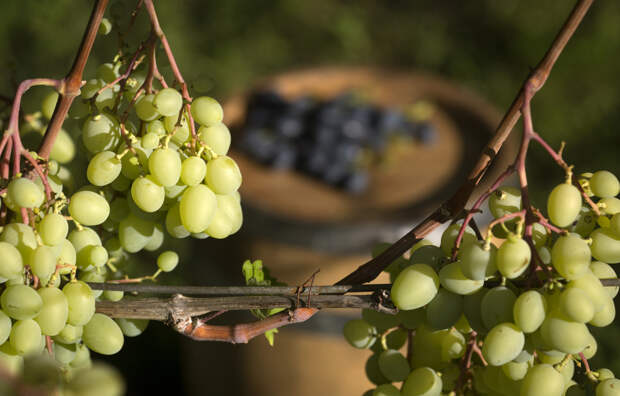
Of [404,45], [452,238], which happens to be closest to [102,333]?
[452,238]

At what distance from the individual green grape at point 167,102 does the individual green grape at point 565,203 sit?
0.75 feet

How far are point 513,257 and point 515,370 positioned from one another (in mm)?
90

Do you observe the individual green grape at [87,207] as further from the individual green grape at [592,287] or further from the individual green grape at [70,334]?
the individual green grape at [592,287]

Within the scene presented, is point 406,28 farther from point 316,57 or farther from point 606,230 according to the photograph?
point 606,230

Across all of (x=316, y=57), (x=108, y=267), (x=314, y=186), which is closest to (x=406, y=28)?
(x=316, y=57)

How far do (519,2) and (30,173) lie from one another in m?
2.66

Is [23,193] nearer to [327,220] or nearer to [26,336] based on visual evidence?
[26,336]

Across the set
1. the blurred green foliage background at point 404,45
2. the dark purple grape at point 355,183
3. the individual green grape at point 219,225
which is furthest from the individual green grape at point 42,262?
the blurred green foliage background at point 404,45

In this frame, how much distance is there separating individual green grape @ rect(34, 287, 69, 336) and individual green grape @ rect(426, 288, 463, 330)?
0.71ft

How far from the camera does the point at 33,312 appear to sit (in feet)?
1.20

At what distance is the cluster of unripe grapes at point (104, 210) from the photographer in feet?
1.22

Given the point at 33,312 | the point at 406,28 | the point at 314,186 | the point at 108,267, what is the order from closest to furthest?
the point at 33,312, the point at 108,267, the point at 314,186, the point at 406,28

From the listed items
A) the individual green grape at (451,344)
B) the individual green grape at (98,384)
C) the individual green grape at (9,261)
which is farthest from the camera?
the individual green grape at (451,344)

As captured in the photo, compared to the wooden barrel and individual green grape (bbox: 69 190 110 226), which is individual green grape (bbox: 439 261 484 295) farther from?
the wooden barrel
